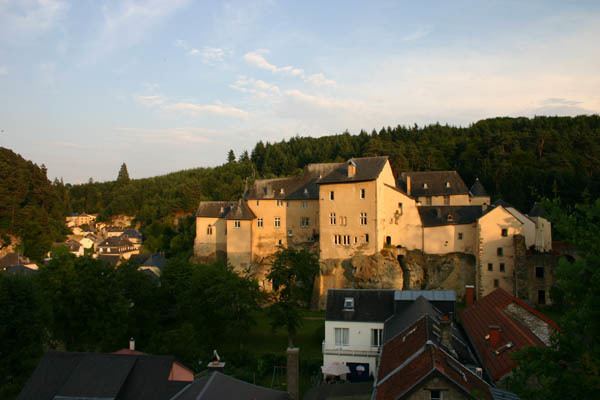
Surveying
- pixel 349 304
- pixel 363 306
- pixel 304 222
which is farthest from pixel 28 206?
pixel 363 306

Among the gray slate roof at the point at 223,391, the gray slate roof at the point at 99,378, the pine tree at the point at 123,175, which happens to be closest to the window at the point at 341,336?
the gray slate roof at the point at 223,391

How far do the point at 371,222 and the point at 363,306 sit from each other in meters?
18.4

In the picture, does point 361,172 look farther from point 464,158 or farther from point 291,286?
point 464,158

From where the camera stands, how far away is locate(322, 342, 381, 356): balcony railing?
27797mm

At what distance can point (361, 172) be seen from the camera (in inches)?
1891

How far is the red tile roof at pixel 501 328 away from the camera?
1931 cm

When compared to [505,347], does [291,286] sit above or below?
below

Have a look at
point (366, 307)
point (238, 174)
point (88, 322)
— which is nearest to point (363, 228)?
point (366, 307)

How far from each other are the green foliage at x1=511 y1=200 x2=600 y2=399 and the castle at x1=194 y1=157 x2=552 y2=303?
36.8 meters

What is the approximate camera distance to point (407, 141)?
90.2 m

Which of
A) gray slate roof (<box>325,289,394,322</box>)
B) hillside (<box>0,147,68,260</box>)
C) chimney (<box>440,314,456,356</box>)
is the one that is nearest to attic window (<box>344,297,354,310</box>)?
gray slate roof (<box>325,289,394,322</box>)

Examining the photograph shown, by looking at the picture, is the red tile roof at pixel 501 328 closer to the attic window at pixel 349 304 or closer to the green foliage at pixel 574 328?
the attic window at pixel 349 304

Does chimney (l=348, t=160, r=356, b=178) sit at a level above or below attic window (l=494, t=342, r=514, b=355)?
above

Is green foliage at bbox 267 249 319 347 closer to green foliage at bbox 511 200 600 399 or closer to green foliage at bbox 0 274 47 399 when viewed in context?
green foliage at bbox 0 274 47 399
